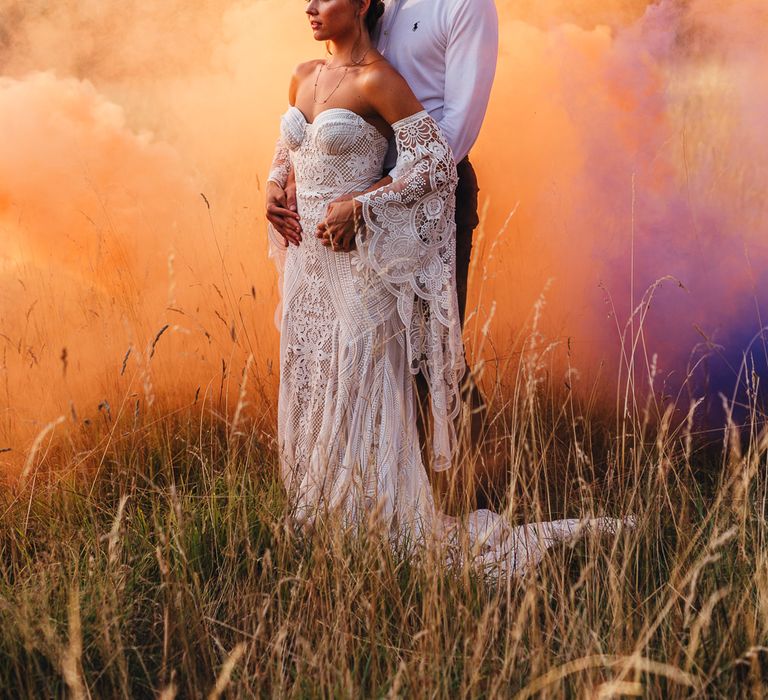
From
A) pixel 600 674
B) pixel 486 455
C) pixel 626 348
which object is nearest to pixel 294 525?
pixel 600 674

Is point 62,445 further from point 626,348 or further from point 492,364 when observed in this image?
point 626,348

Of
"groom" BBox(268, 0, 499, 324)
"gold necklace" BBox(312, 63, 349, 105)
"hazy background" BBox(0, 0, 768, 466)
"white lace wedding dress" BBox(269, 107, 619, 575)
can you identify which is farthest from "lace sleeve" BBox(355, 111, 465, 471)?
"hazy background" BBox(0, 0, 768, 466)

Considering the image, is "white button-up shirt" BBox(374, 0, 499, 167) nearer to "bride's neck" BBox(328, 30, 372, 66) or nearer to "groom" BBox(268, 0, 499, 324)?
"groom" BBox(268, 0, 499, 324)

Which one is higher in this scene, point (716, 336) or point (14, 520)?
point (716, 336)

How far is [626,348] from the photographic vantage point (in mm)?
3809

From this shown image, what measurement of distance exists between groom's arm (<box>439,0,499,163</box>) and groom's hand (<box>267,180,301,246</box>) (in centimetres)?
54

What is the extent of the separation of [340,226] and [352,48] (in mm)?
543

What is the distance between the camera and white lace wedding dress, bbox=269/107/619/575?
259 cm

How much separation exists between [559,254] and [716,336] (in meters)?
0.75

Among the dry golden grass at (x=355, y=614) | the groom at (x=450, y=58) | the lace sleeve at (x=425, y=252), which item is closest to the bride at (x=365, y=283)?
the lace sleeve at (x=425, y=252)

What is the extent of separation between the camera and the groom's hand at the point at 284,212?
2.85m

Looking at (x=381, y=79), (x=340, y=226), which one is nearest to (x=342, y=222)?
(x=340, y=226)

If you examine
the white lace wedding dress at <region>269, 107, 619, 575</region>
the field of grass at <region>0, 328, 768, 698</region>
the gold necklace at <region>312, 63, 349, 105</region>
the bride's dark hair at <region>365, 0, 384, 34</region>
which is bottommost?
the field of grass at <region>0, 328, 768, 698</region>

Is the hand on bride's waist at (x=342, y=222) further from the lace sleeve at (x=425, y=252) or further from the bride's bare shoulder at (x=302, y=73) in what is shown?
the bride's bare shoulder at (x=302, y=73)
